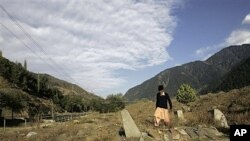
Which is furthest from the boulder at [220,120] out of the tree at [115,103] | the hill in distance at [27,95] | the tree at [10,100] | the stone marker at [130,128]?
the tree at [115,103]

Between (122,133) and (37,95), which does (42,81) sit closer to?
(37,95)

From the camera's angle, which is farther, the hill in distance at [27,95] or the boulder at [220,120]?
the hill in distance at [27,95]

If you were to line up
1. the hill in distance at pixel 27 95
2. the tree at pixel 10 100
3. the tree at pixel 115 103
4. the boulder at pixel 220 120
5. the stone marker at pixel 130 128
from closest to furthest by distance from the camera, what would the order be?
1. the stone marker at pixel 130 128
2. the boulder at pixel 220 120
3. the tree at pixel 10 100
4. the hill in distance at pixel 27 95
5. the tree at pixel 115 103

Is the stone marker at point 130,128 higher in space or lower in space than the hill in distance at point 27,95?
lower

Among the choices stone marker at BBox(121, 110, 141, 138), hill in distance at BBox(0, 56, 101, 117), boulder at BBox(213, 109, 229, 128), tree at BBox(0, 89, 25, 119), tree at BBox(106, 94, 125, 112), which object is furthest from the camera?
tree at BBox(106, 94, 125, 112)

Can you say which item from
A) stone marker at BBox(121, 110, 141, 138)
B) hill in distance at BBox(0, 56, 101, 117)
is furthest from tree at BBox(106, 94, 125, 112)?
stone marker at BBox(121, 110, 141, 138)

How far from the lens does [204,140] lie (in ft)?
55.9

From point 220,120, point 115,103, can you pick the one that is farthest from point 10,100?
point 220,120

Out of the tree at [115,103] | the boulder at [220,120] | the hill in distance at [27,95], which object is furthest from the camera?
the tree at [115,103]

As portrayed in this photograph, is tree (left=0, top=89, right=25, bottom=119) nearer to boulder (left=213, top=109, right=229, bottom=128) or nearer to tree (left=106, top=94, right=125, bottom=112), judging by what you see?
tree (left=106, top=94, right=125, bottom=112)

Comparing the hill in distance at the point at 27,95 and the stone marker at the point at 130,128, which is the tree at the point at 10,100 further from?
the stone marker at the point at 130,128

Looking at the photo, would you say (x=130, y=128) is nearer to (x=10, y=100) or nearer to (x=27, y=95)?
(x=10, y=100)

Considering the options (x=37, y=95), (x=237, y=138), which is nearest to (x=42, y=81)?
(x=37, y=95)

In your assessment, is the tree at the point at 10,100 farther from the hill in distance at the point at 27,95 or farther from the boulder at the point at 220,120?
the boulder at the point at 220,120
